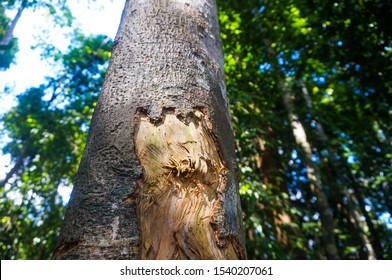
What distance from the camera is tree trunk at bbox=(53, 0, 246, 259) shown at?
30.8 inches

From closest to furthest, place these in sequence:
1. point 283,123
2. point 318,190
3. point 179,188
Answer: point 179,188 < point 318,190 < point 283,123

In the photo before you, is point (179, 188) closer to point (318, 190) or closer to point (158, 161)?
point (158, 161)

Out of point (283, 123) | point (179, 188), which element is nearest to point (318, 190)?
point (283, 123)

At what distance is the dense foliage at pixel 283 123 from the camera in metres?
4.26

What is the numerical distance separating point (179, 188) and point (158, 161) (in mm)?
106

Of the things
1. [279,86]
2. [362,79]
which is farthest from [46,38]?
[362,79]

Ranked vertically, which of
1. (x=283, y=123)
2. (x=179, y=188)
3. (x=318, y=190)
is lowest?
(x=179, y=188)

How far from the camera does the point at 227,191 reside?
943 mm

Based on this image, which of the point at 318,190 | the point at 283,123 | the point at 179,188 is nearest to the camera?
the point at 179,188

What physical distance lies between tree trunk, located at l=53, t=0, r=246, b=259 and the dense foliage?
3311 mm

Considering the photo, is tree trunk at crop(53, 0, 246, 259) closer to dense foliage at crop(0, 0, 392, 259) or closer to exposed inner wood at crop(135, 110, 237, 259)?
exposed inner wood at crop(135, 110, 237, 259)

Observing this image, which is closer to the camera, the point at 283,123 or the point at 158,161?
the point at 158,161

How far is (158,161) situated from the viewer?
90 cm
